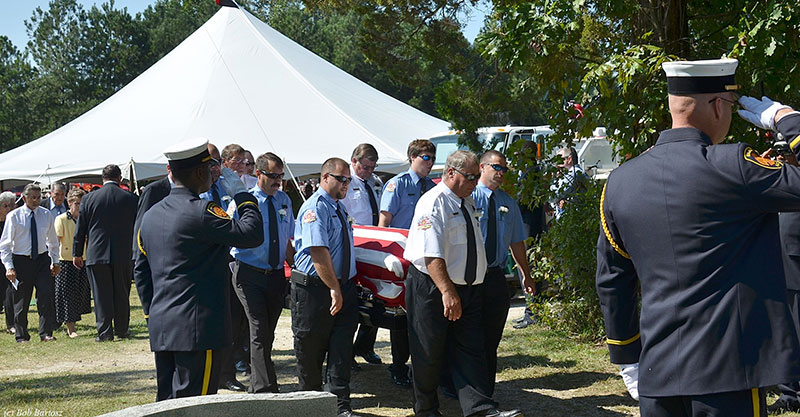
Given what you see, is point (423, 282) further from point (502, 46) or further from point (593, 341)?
point (593, 341)

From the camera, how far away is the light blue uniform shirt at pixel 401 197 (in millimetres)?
7797

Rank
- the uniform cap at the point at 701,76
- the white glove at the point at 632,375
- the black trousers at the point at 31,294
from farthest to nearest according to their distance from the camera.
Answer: the black trousers at the point at 31,294 < the white glove at the point at 632,375 < the uniform cap at the point at 701,76

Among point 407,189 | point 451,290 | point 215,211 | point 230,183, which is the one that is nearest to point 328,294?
point 451,290

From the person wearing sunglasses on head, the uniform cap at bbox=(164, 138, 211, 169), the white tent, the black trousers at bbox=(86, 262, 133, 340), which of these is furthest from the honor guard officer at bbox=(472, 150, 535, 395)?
the white tent

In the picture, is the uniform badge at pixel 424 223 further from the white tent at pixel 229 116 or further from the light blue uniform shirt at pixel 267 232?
the white tent at pixel 229 116

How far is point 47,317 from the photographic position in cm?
1072

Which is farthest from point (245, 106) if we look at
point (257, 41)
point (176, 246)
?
point (176, 246)

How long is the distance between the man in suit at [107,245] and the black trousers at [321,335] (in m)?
4.95

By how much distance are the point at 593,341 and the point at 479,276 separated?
3.18 meters

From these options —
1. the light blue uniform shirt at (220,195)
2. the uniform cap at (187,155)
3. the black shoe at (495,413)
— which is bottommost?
the black shoe at (495,413)

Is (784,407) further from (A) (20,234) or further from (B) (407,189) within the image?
(A) (20,234)

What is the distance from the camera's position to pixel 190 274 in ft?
15.4

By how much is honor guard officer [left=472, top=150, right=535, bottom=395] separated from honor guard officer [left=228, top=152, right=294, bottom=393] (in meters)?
1.69

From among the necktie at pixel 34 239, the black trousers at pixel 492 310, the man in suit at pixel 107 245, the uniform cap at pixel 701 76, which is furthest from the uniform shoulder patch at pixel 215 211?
the necktie at pixel 34 239
